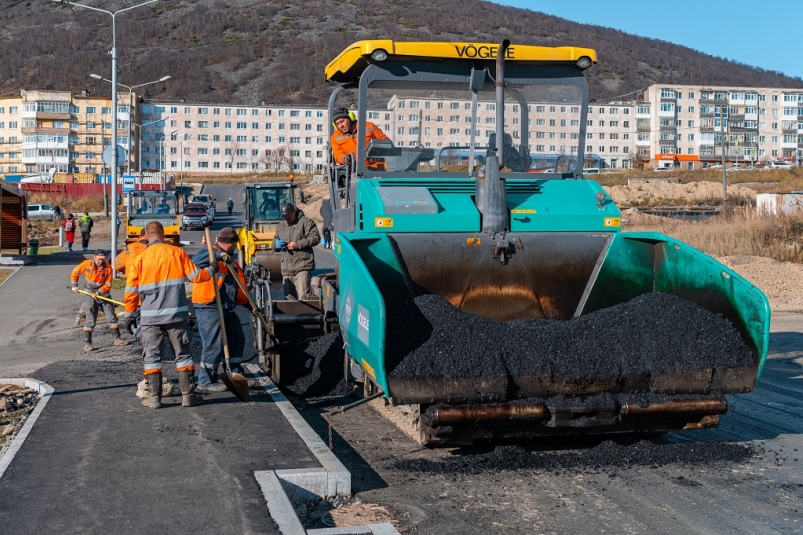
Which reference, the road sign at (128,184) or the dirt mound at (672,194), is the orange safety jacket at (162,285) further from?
the dirt mound at (672,194)

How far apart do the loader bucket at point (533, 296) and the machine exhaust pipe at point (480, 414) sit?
7 cm

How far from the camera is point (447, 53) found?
762 centimetres

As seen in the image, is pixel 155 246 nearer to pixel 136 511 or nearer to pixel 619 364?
pixel 136 511

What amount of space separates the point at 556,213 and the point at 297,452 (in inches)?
108

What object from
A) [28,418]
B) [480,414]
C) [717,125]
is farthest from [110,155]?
[717,125]

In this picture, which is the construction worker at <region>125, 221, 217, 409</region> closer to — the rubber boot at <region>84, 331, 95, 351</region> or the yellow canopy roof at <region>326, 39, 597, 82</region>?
the yellow canopy roof at <region>326, 39, 597, 82</region>

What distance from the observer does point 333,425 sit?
7.64 m

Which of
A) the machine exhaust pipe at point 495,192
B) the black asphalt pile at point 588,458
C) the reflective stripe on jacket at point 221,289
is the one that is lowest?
the black asphalt pile at point 588,458

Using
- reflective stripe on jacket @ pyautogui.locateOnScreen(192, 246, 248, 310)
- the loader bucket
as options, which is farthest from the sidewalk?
the loader bucket

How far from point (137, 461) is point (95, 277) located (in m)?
7.74

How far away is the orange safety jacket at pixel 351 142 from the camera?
7.69m

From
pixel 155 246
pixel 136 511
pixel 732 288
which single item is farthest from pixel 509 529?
pixel 155 246

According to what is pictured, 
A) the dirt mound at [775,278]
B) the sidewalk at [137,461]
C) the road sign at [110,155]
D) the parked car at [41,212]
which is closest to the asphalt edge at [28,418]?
the sidewalk at [137,461]

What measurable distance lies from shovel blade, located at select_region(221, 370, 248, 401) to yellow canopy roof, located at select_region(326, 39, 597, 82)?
9.26 feet
